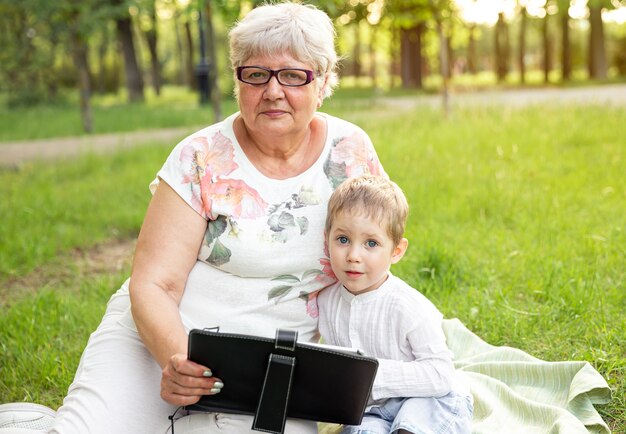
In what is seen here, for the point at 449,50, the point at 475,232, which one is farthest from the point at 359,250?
the point at 449,50

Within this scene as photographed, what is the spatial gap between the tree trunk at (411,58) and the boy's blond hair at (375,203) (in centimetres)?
2384

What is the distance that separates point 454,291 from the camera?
4266 mm

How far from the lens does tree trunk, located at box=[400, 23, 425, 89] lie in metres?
26.3

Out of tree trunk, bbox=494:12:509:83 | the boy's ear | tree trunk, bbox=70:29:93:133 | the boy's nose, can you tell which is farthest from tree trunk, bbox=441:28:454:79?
the boy's nose

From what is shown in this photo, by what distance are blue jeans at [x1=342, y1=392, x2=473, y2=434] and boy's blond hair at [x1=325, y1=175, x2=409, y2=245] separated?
0.54m

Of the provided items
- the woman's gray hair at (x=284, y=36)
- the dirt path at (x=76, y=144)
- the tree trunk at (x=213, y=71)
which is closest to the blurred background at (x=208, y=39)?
the tree trunk at (x=213, y=71)

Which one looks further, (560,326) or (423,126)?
(423,126)

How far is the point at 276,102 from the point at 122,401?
114 centimetres

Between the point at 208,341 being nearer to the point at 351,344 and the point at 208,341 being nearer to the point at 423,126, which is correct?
the point at 351,344

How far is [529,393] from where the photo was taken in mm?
3135

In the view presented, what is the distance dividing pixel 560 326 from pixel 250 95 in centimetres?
203

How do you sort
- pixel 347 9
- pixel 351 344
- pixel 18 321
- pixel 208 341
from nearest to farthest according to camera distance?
pixel 208 341
pixel 351 344
pixel 18 321
pixel 347 9

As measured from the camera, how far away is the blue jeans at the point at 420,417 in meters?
2.39

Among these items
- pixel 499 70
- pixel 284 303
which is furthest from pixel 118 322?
pixel 499 70
